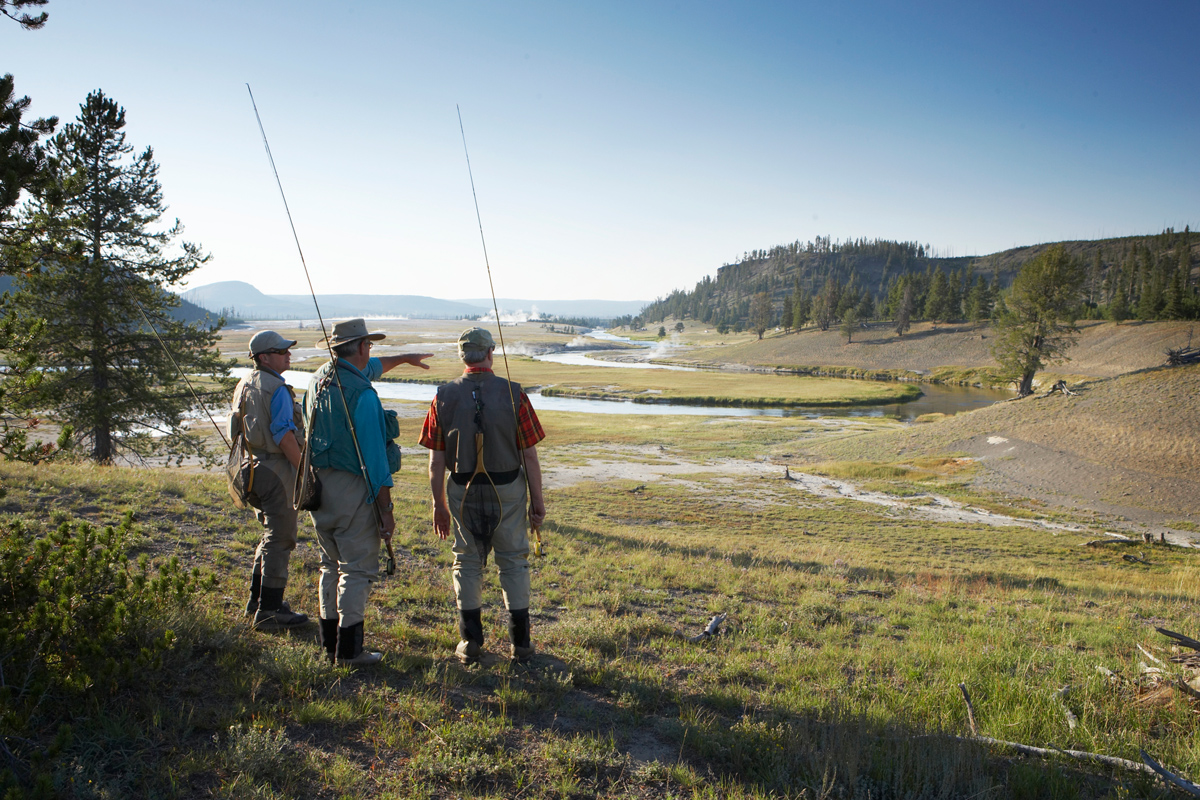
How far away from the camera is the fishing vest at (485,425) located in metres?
4.89

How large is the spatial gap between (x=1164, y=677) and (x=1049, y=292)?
56.8 meters

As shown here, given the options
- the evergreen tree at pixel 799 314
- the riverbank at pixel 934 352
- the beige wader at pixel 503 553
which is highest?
the evergreen tree at pixel 799 314

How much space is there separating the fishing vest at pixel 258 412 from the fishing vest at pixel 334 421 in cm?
60

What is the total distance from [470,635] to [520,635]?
0.42 meters

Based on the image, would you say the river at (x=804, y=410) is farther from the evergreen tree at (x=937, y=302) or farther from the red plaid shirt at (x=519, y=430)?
the red plaid shirt at (x=519, y=430)

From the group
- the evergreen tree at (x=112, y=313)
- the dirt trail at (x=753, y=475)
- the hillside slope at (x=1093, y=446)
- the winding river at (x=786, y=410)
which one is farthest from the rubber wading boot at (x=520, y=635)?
the winding river at (x=786, y=410)

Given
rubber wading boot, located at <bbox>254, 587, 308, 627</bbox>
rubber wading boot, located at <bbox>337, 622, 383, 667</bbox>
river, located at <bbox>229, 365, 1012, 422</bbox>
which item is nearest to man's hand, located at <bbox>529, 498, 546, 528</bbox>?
rubber wading boot, located at <bbox>337, 622, 383, 667</bbox>

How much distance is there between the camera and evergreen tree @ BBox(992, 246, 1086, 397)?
49.5 metres

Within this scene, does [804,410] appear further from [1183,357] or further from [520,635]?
[520,635]

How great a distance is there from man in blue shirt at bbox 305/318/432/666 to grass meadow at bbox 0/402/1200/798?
1.40 feet

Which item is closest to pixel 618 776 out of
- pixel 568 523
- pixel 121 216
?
pixel 568 523

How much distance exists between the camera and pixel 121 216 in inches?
750

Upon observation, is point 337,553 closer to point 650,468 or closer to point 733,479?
point 733,479

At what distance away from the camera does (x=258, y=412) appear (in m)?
5.09
